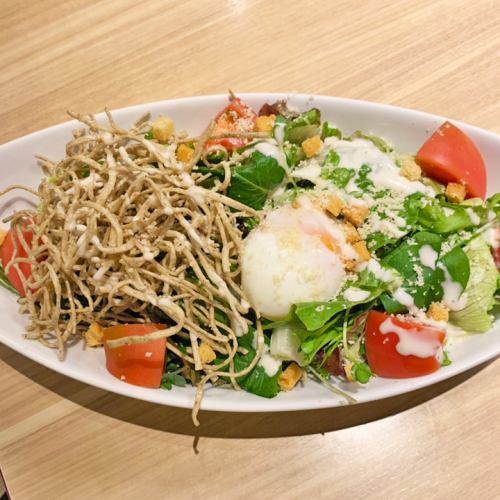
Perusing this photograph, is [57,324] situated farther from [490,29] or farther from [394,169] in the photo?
[490,29]

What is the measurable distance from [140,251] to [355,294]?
0.67 m

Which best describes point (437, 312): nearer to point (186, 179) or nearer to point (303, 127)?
point (303, 127)

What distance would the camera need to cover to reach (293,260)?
1.54 meters

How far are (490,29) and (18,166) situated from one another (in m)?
1.84

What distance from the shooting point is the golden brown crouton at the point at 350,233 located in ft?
5.26

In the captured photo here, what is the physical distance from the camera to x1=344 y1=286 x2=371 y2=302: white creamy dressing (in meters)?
1.52

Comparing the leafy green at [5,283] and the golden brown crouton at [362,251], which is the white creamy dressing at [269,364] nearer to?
the golden brown crouton at [362,251]

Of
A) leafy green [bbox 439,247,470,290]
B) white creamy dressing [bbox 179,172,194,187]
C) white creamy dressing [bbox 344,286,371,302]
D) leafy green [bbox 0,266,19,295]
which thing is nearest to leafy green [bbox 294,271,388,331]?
white creamy dressing [bbox 344,286,371,302]

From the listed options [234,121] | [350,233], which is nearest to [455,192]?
[350,233]

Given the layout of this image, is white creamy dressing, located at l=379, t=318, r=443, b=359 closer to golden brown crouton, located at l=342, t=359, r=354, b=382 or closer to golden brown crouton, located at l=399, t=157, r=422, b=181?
golden brown crouton, located at l=342, t=359, r=354, b=382

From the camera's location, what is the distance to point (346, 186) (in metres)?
1.64

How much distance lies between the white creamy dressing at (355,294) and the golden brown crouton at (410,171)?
418mm

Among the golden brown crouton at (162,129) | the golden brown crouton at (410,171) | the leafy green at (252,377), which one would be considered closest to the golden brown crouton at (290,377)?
the leafy green at (252,377)

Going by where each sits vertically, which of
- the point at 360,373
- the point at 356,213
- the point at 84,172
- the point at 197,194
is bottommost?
the point at 360,373
